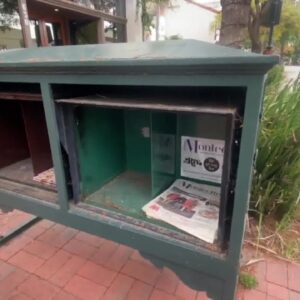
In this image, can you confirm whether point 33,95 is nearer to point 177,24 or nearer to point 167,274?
point 167,274

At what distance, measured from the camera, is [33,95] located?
101 cm

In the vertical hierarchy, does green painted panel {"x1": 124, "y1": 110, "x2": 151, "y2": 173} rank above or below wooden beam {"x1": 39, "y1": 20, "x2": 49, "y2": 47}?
below

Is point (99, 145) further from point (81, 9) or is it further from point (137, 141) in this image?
point (81, 9)

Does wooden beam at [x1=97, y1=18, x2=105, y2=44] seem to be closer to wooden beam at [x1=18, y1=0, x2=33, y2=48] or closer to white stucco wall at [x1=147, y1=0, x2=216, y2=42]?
wooden beam at [x1=18, y1=0, x2=33, y2=48]

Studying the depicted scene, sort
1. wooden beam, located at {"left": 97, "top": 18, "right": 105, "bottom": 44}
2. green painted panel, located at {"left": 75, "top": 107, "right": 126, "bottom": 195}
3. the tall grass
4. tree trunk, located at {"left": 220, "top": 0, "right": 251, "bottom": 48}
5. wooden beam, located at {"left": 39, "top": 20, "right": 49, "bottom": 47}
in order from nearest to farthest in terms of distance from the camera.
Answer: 1. green painted panel, located at {"left": 75, "top": 107, "right": 126, "bottom": 195}
2. the tall grass
3. tree trunk, located at {"left": 220, "top": 0, "right": 251, "bottom": 48}
4. wooden beam, located at {"left": 39, "top": 20, "right": 49, "bottom": 47}
5. wooden beam, located at {"left": 97, "top": 18, "right": 105, "bottom": 44}

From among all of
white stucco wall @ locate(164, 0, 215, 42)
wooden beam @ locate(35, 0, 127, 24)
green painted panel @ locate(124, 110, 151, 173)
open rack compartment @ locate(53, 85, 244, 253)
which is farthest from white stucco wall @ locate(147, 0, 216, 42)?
open rack compartment @ locate(53, 85, 244, 253)

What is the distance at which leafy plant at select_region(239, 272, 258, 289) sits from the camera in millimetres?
1537

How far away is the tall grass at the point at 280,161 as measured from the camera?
1.79 m

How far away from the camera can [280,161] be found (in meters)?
1.84

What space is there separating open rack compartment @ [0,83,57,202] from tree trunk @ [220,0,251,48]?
6.45ft

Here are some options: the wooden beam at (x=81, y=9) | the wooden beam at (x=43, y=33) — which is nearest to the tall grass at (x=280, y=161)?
the wooden beam at (x=81, y=9)

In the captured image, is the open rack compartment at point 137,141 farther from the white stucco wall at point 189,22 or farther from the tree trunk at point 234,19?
the white stucco wall at point 189,22

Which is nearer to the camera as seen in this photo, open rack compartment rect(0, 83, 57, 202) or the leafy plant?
open rack compartment rect(0, 83, 57, 202)

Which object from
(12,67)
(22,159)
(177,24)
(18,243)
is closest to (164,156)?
(12,67)
